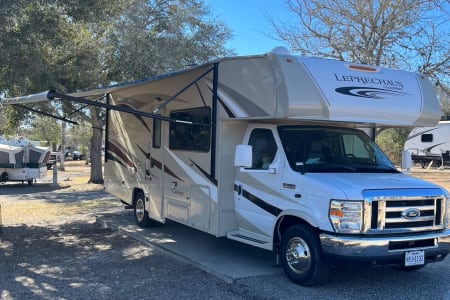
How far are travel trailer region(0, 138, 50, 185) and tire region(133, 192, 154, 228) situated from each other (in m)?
13.1

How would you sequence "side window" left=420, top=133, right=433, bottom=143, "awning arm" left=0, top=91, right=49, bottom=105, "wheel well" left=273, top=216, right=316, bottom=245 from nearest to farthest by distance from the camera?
1. "wheel well" left=273, top=216, right=316, bottom=245
2. "awning arm" left=0, top=91, right=49, bottom=105
3. "side window" left=420, top=133, right=433, bottom=143

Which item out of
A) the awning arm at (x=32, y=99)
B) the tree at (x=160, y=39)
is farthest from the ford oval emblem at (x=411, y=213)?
the tree at (x=160, y=39)

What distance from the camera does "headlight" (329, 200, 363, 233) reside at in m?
5.43

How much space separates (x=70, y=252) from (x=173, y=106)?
9.35 feet

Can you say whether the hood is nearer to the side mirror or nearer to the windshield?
the windshield

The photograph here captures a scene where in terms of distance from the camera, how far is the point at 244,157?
624cm

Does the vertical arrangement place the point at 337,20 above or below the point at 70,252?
above

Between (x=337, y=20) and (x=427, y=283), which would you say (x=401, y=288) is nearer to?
(x=427, y=283)

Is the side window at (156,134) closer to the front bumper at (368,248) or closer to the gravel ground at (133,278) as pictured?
the gravel ground at (133,278)

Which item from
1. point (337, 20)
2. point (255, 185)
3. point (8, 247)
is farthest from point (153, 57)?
point (255, 185)

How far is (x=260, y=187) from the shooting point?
6609mm

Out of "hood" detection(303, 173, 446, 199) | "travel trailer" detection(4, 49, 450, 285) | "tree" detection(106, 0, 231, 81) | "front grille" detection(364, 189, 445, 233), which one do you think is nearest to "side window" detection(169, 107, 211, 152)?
"travel trailer" detection(4, 49, 450, 285)

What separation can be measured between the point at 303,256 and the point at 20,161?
18.2m

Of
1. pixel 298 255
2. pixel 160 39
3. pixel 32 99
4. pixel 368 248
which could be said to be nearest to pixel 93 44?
pixel 160 39
